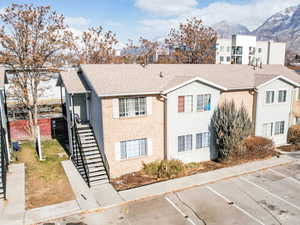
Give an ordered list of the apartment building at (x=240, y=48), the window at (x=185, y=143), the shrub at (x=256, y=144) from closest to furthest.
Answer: the window at (x=185, y=143), the shrub at (x=256, y=144), the apartment building at (x=240, y=48)

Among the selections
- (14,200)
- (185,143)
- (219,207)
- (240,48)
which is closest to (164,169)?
(185,143)

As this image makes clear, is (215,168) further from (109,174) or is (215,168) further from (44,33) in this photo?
(44,33)

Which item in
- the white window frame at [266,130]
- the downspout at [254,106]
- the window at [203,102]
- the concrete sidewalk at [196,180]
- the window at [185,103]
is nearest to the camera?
the concrete sidewalk at [196,180]

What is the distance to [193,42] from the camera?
134ft

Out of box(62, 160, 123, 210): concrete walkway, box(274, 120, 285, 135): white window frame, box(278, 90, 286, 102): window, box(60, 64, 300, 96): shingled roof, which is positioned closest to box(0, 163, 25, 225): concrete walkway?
box(62, 160, 123, 210): concrete walkway

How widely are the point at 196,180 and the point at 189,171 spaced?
1554 millimetres

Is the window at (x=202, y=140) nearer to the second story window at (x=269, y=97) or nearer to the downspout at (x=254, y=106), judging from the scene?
the downspout at (x=254, y=106)

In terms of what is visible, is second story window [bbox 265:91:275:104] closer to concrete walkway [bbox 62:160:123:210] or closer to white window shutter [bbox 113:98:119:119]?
white window shutter [bbox 113:98:119:119]

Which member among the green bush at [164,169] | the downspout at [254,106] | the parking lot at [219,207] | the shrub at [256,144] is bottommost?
the parking lot at [219,207]

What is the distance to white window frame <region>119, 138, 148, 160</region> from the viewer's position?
16.5m

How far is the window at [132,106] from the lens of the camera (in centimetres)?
1630

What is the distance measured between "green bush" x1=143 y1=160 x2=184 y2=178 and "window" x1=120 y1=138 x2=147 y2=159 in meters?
1.03

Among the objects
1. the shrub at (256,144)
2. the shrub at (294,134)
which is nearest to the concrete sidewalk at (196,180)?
the shrub at (256,144)

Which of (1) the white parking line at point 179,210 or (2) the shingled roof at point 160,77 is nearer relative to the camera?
(1) the white parking line at point 179,210
